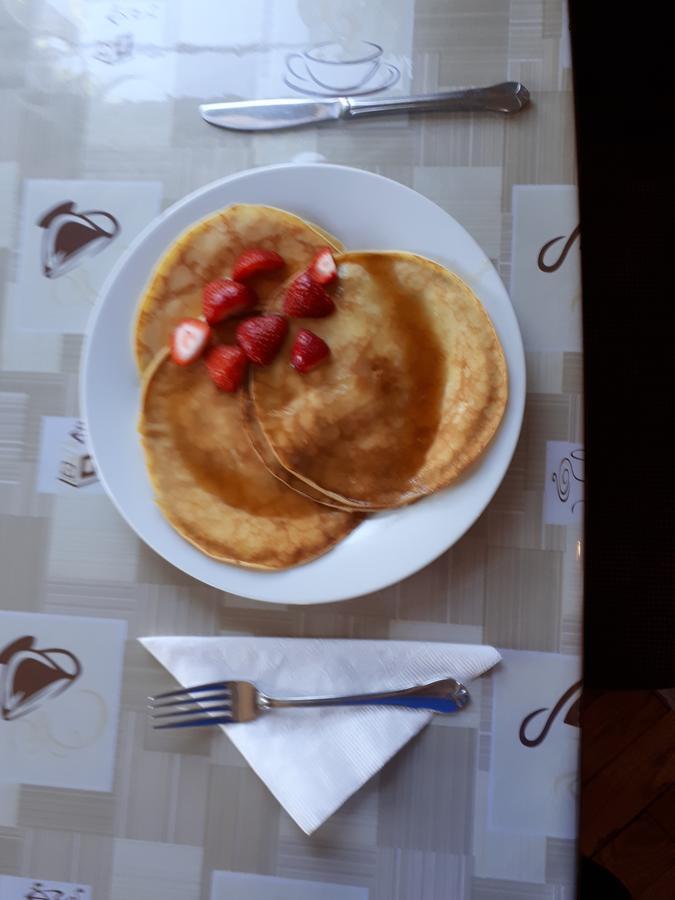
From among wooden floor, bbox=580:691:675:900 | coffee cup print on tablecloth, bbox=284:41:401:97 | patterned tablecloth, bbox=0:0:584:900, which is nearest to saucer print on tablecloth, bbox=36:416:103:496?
patterned tablecloth, bbox=0:0:584:900

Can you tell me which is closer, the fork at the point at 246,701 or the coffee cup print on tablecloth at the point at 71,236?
the fork at the point at 246,701

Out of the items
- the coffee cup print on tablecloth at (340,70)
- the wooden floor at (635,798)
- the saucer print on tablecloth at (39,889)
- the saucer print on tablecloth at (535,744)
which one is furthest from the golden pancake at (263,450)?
the wooden floor at (635,798)

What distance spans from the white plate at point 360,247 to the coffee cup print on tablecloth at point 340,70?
0.16 m

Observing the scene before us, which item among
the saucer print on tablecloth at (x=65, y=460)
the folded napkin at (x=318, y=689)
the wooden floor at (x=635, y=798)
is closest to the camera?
the folded napkin at (x=318, y=689)

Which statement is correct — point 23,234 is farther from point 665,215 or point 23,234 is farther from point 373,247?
point 665,215

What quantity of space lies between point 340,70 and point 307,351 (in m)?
0.42

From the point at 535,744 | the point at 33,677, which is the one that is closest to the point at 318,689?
the point at 535,744

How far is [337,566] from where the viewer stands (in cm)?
93

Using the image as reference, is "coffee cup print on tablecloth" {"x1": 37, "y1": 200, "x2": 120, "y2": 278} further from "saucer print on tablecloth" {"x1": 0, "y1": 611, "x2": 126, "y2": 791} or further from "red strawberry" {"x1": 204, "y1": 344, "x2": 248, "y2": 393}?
"saucer print on tablecloth" {"x1": 0, "y1": 611, "x2": 126, "y2": 791}

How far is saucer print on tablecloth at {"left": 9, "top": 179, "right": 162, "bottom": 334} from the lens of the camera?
40.3 inches

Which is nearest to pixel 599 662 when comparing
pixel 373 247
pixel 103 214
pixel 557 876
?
pixel 557 876

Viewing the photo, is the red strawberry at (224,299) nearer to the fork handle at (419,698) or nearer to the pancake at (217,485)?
the pancake at (217,485)

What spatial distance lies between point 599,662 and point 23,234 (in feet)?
3.58

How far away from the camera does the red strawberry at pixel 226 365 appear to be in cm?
94
